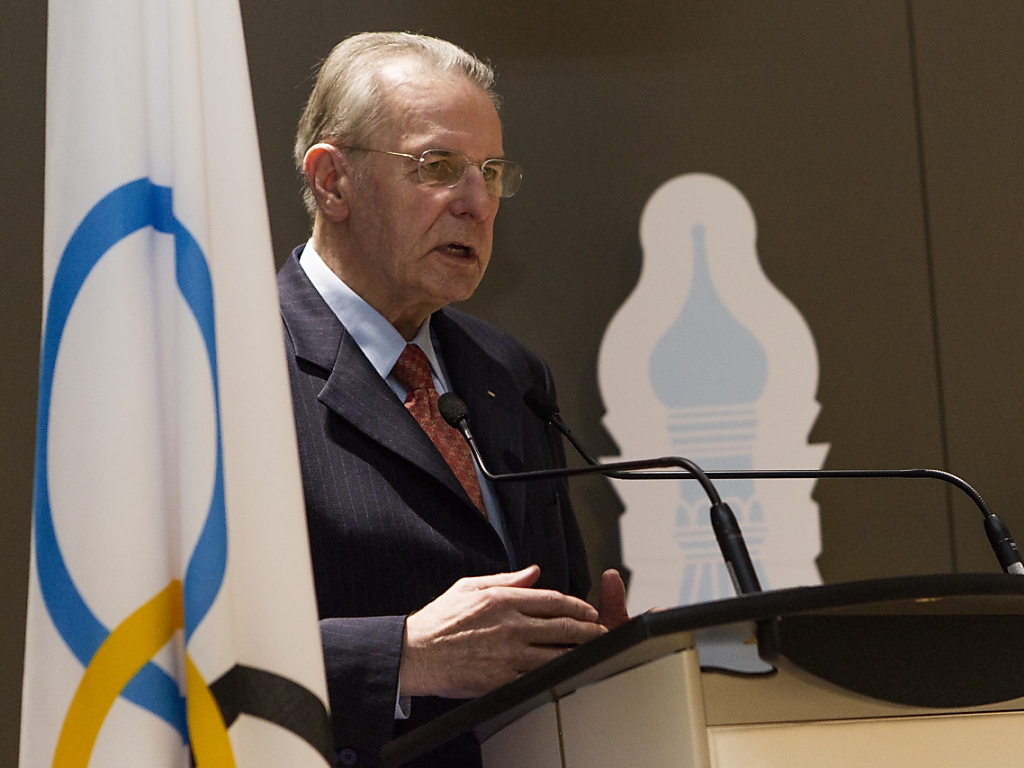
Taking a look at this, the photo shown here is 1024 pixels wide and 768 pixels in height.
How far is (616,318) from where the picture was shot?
2.45m

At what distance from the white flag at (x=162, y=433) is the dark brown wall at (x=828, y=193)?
155cm

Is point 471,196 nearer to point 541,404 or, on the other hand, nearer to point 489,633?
point 541,404

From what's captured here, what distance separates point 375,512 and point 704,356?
1.17 metres

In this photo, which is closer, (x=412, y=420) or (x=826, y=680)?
(x=826, y=680)

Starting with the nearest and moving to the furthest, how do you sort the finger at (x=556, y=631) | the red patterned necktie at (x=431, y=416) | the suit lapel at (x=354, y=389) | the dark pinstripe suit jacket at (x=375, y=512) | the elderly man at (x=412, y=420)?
the finger at (x=556, y=631) → the elderly man at (x=412, y=420) → the dark pinstripe suit jacket at (x=375, y=512) → the suit lapel at (x=354, y=389) → the red patterned necktie at (x=431, y=416)

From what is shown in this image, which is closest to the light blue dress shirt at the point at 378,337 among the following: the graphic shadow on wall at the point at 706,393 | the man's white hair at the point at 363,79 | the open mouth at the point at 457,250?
the open mouth at the point at 457,250

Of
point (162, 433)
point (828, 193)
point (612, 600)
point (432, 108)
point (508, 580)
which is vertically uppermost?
point (432, 108)

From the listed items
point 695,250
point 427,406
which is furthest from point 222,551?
point 695,250

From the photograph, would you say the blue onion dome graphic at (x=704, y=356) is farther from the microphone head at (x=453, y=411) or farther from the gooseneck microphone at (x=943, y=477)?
the microphone head at (x=453, y=411)

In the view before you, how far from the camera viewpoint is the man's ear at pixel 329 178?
1.94 m

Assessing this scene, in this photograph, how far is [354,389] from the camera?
1.61m

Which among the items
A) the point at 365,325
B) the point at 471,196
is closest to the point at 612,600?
the point at 365,325

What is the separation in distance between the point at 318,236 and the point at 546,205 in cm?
65

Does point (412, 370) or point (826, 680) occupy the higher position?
point (412, 370)
